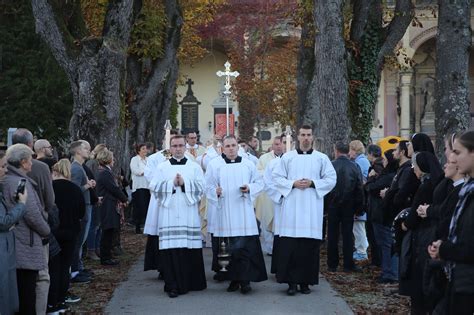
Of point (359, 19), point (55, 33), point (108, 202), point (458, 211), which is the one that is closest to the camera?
point (458, 211)

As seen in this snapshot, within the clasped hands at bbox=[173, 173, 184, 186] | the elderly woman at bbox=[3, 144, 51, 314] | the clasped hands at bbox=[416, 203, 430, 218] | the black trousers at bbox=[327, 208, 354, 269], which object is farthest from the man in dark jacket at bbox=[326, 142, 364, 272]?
the elderly woman at bbox=[3, 144, 51, 314]

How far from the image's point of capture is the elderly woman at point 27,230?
794 cm

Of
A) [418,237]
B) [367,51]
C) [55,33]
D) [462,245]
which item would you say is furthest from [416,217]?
[367,51]

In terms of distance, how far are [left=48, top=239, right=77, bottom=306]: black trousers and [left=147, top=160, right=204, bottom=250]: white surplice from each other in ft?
5.30

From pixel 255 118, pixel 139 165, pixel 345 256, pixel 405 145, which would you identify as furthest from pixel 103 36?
pixel 255 118

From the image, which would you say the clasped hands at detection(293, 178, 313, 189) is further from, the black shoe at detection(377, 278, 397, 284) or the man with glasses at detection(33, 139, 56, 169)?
the man with glasses at detection(33, 139, 56, 169)

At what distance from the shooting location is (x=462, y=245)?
562 centimetres

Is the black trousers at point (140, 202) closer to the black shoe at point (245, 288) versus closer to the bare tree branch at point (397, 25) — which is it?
the bare tree branch at point (397, 25)

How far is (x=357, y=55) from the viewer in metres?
17.1

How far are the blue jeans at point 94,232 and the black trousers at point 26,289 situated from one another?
16.1ft

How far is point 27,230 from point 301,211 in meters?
4.14

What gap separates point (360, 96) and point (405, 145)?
23.5 feet

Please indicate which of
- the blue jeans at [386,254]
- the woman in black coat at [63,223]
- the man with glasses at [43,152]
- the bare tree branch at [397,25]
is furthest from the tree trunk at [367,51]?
the woman in black coat at [63,223]

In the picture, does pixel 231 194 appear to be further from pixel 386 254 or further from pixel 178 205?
pixel 386 254
